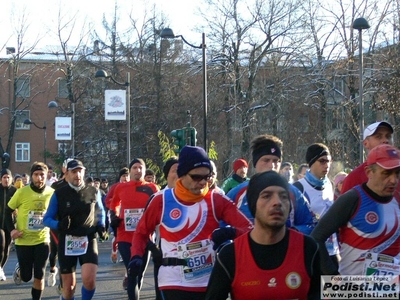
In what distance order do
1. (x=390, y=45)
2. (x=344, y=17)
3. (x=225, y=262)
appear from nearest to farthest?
(x=225, y=262) → (x=390, y=45) → (x=344, y=17)

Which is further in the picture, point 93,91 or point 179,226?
point 93,91

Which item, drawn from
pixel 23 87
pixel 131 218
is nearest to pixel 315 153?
pixel 131 218

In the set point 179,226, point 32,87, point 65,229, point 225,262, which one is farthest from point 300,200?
point 32,87

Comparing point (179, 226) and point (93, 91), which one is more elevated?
point (93, 91)

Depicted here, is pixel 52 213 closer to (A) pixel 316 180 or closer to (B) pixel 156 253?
(A) pixel 316 180

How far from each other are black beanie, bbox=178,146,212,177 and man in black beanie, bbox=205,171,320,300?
173cm

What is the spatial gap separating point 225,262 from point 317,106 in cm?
3939

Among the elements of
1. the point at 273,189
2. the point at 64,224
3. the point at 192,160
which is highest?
the point at 192,160

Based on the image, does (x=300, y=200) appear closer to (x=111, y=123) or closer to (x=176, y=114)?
(x=176, y=114)

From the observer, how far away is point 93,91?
2076 inches

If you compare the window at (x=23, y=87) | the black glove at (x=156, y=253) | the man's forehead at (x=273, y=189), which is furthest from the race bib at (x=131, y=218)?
the window at (x=23, y=87)

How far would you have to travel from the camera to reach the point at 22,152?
67.2m

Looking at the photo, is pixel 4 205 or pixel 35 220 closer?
pixel 35 220

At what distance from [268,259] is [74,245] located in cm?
577
